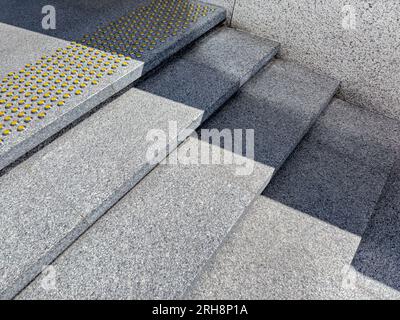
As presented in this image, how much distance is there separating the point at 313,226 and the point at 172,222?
107cm

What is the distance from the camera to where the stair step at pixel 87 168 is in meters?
1.72

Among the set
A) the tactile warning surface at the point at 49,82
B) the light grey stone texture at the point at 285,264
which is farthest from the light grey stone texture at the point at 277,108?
the tactile warning surface at the point at 49,82

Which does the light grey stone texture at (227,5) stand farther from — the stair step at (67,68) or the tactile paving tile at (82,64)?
the stair step at (67,68)

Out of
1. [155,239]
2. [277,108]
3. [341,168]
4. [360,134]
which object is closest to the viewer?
[155,239]

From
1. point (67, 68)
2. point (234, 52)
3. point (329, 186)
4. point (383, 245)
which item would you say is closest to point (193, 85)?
point (234, 52)

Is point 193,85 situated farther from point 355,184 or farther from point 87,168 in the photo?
point 355,184

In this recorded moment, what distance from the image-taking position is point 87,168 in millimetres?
2076

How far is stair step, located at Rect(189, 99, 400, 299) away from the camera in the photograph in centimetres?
203

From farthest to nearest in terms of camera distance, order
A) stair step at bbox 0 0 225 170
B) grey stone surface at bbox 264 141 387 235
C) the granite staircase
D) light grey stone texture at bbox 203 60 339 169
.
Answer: light grey stone texture at bbox 203 60 339 169 < grey stone surface at bbox 264 141 387 235 < stair step at bbox 0 0 225 170 < the granite staircase
